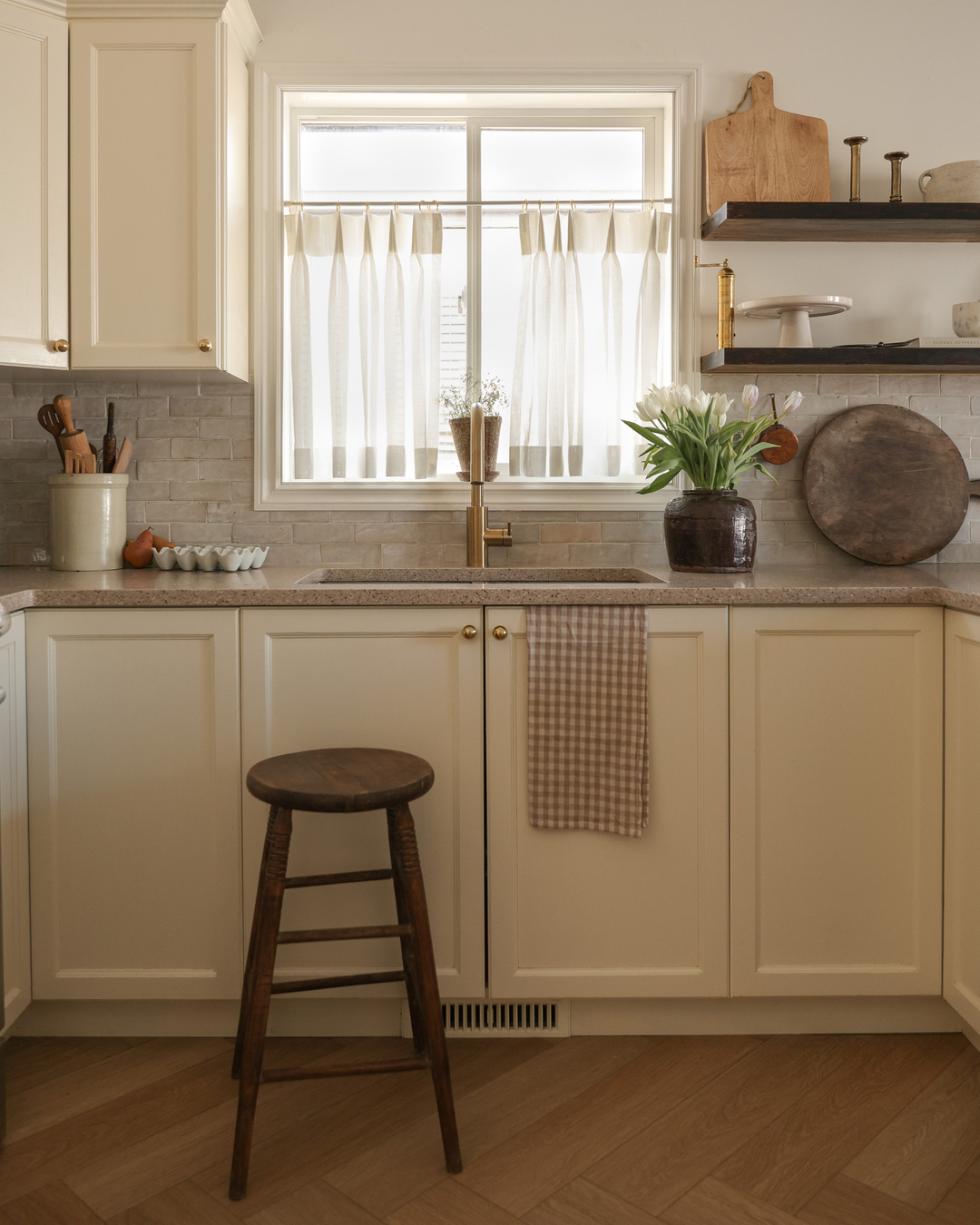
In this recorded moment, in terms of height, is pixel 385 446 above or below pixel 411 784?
above

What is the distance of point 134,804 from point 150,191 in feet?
4.52

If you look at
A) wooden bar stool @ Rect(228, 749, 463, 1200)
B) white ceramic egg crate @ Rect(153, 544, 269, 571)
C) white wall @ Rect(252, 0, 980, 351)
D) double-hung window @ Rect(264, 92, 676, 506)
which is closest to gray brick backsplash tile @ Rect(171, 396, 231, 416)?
double-hung window @ Rect(264, 92, 676, 506)

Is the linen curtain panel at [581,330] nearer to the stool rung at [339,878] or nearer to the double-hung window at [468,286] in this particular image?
the double-hung window at [468,286]

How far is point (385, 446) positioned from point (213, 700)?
39.2 inches

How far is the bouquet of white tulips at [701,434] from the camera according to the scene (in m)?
2.29

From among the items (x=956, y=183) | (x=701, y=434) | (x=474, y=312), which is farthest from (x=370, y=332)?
(x=956, y=183)

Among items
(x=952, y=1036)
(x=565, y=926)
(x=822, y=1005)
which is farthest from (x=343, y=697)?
(x=952, y=1036)

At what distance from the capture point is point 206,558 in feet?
7.50

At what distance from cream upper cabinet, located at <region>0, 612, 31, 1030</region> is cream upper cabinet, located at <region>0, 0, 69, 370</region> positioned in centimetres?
75

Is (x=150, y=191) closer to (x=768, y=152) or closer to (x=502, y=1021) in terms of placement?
(x=768, y=152)

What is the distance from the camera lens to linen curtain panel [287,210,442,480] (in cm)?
266

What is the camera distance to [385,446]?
2.71 metres

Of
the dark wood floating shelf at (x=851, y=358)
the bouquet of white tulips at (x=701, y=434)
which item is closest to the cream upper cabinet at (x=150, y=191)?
the bouquet of white tulips at (x=701, y=434)

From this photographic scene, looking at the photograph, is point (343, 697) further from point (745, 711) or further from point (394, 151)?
point (394, 151)
